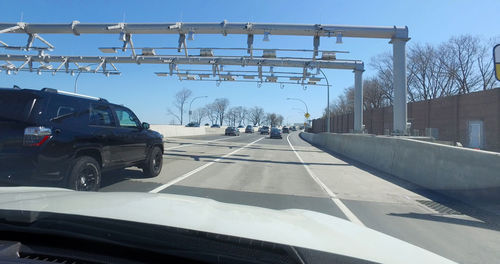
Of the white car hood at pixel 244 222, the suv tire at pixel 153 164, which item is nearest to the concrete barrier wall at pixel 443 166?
the white car hood at pixel 244 222

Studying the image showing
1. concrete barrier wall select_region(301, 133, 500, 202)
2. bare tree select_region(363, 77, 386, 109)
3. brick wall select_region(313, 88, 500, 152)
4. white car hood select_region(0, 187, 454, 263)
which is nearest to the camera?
white car hood select_region(0, 187, 454, 263)

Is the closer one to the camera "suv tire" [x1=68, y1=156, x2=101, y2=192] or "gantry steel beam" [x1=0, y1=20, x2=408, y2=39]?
"suv tire" [x1=68, y1=156, x2=101, y2=192]

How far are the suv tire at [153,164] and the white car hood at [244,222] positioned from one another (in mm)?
5269

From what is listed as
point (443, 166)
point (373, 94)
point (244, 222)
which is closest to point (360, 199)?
point (443, 166)

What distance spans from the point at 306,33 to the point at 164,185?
10170mm

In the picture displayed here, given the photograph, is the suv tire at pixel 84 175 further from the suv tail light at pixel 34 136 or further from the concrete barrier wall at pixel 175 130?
the concrete barrier wall at pixel 175 130

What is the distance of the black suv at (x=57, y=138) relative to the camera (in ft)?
15.3

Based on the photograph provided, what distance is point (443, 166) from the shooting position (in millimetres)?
8008

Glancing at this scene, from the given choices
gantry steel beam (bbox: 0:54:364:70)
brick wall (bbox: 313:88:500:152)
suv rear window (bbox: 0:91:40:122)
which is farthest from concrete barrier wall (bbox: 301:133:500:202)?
gantry steel beam (bbox: 0:54:364:70)

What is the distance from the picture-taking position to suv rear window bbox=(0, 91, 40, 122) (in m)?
4.73

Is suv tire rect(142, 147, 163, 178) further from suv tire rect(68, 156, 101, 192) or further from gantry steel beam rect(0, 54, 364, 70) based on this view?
gantry steel beam rect(0, 54, 364, 70)

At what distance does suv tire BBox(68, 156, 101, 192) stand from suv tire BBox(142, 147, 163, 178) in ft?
8.10

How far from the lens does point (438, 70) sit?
1799 inches

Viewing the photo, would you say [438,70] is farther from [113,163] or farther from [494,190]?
[113,163]
